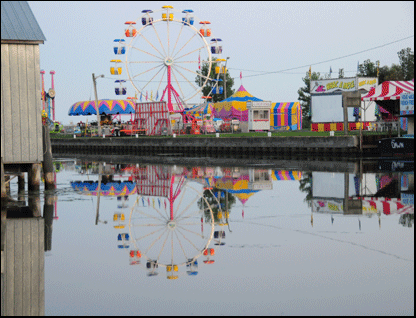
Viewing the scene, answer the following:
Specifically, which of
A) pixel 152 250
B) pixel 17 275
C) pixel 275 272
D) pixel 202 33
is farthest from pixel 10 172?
pixel 202 33

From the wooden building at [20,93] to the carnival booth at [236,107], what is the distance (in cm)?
4273

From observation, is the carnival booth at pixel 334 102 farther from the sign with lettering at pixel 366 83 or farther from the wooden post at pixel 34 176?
the wooden post at pixel 34 176

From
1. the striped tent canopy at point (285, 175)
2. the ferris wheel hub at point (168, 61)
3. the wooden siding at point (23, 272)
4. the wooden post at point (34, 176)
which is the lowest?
the wooden siding at point (23, 272)

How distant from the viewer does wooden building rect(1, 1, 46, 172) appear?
52.0 feet

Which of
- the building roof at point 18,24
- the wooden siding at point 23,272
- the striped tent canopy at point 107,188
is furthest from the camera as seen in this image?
the striped tent canopy at point 107,188

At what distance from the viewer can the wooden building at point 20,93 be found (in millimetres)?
15844

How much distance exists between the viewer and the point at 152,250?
983 cm

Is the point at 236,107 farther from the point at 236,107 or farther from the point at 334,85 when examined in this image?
the point at 334,85

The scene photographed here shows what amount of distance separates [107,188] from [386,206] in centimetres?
882

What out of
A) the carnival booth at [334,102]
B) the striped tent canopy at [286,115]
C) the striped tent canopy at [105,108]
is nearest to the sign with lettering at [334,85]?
the carnival booth at [334,102]

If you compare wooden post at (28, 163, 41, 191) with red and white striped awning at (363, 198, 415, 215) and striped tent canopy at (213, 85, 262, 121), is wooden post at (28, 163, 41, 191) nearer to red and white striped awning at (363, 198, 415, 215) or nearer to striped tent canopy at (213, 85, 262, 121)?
red and white striped awning at (363, 198, 415, 215)

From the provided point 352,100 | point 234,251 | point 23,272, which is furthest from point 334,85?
point 23,272

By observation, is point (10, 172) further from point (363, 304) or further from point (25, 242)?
point (363, 304)

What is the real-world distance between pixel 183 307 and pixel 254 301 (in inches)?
28.6
